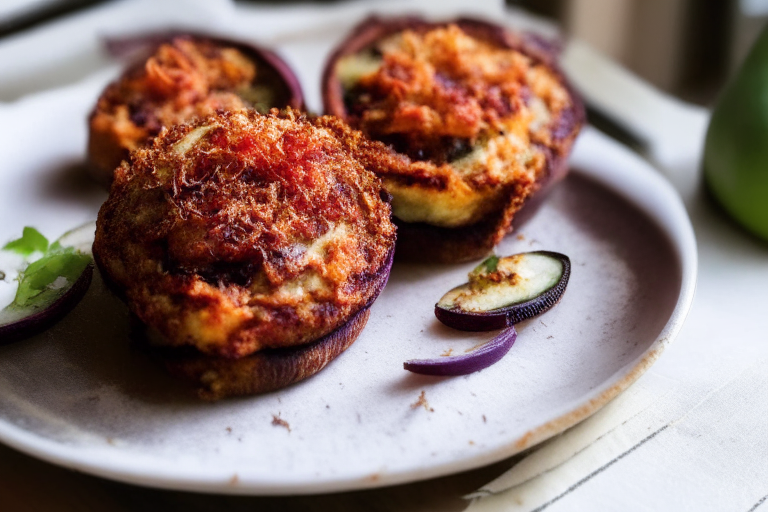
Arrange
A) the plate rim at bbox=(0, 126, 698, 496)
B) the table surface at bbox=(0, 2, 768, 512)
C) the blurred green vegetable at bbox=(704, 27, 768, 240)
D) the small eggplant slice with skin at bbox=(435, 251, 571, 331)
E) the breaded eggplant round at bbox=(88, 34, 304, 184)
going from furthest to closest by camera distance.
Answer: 1. the blurred green vegetable at bbox=(704, 27, 768, 240)
2. the breaded eggplant round at bbox=(88, 34, 304, 184)
3. the small eggplant slice with skin at bbox=(435, 251, 571, 331)
4. the table surface at bbox=(0, 2, 768, 512)
5. the plate rim at bbox=(0, 126, 698, 496)

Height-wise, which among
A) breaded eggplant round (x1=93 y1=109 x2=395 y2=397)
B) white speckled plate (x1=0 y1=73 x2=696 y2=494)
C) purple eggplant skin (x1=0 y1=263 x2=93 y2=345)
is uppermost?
breaded eggplant round (x1=93 y1=109 x2=395 y2=397)

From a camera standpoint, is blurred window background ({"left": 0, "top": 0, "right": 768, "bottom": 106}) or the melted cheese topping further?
blurred window background ({"left": 0, "top": 0, "right": 768, "bottom": 106})

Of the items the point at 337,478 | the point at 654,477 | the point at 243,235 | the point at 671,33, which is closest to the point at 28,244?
the point at 243,235

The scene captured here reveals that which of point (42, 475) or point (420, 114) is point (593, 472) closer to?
point (420, 114)

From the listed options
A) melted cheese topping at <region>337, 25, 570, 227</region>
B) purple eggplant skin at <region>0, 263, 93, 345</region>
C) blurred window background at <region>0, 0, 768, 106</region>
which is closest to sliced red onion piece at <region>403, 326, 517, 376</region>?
melted cheese topping at <region>337, 25, 570, 227</region>

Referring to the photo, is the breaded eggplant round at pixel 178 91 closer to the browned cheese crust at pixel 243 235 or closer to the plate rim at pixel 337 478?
the browned cheese crust at pixel 243 235

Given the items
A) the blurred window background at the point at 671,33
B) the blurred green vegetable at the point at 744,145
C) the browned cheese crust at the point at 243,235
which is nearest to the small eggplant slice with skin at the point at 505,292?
the browned cheese crust at the point at 243,235

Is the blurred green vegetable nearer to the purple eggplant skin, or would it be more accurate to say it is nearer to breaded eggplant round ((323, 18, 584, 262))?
breaded eggplant round ((323, 18, 584, 262))
